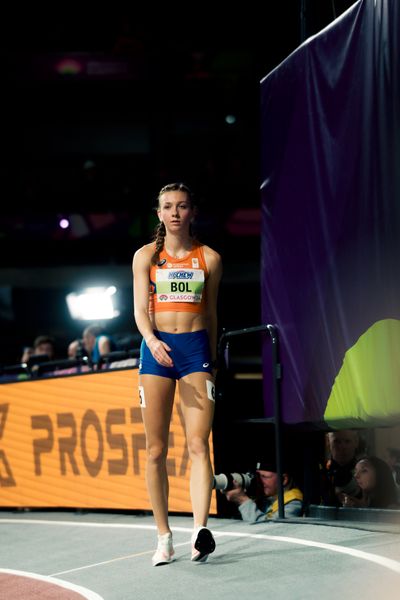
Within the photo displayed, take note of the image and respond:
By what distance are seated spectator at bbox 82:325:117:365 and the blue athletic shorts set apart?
536 centimetres

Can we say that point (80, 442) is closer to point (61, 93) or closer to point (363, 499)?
point (363, 499)

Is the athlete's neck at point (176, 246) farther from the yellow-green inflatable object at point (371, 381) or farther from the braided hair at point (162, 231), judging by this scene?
the yellow-green inflatable object at point (371, 381)

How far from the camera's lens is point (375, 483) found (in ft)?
19.5

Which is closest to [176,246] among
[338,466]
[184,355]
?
[184,355]

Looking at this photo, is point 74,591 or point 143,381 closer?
point 74,591

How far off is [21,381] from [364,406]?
4.42 m

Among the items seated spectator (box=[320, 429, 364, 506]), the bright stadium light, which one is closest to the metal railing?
seated spectator (box=[320, 429, 364, 506])

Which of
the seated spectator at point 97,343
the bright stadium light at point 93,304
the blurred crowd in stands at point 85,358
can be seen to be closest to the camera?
the blurred crowd in stands at point 85,358

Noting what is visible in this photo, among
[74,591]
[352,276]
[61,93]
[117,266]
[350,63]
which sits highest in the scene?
[61,93]

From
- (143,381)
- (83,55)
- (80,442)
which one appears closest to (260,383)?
(80,442)

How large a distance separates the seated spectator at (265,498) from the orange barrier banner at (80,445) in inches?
13.4

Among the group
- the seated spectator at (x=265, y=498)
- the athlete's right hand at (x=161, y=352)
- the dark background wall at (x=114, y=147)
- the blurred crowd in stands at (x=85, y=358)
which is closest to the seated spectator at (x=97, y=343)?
the blurred crowd in stands at (x=85, y=358)

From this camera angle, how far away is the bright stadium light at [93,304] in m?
22.8

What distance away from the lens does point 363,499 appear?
239 inches
